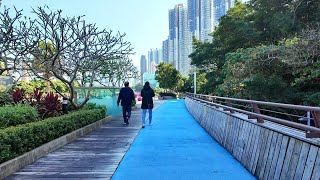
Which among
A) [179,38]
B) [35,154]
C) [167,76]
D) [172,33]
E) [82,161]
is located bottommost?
[82,161]

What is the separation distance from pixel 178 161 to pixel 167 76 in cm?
5686

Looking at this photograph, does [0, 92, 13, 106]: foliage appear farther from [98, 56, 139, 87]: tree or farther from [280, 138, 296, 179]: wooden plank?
[98, 56, 139, 87]: tree

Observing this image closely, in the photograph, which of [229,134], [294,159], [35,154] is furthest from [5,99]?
[294,159]

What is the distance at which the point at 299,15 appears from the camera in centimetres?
1922

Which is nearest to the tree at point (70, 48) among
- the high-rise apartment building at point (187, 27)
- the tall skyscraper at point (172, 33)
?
the high-rise apartment building at point (187, 27)

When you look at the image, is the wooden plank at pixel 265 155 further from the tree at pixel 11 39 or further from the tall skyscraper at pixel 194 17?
the tall skyscraper at pixel 194 17

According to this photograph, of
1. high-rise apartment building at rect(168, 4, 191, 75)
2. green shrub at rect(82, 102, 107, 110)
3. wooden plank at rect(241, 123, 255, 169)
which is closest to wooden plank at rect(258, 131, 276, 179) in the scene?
wooden plank at rect(241, 123, 255, 169)

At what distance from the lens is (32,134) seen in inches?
271

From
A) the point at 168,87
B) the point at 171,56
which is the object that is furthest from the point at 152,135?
the point at 171,56

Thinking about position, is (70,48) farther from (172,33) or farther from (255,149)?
(172,33)

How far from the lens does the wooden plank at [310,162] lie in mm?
3615

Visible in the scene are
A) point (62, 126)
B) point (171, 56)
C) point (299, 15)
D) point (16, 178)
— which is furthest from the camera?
point (171, 56)

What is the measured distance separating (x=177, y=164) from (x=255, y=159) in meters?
1.43

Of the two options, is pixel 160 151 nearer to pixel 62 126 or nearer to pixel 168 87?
pixel 62 126
